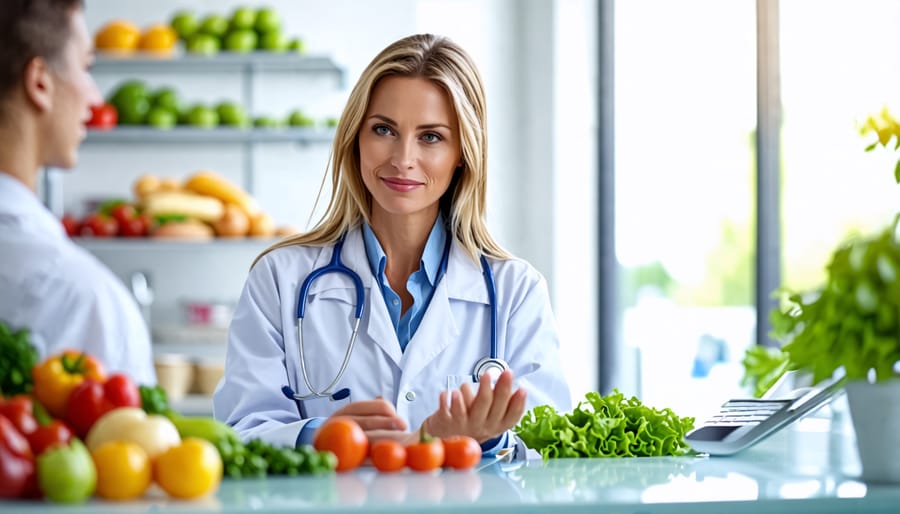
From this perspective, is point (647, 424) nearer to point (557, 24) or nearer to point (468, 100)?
point (468, 100)

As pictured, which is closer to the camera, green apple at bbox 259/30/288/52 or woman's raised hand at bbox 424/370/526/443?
woman's raised hand at bbox 424/370/526/443

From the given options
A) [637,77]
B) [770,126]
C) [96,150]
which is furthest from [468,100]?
[96,150]

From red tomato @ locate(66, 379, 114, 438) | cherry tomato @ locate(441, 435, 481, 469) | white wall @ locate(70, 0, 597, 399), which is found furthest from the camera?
white wall @ locate(70, 0, 597, 399)

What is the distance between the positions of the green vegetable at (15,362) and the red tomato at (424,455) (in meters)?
0.49

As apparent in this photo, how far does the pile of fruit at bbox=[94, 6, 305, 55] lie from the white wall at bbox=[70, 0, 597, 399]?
238 mm

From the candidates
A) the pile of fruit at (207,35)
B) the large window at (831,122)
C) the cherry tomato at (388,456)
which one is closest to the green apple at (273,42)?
the pile of fruit at (207,35)

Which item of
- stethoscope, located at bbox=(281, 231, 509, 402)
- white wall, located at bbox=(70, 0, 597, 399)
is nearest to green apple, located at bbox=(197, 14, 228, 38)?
white wall, located at bbox=(70, 0, 597, 399)

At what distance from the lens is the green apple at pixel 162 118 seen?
4.87 metres

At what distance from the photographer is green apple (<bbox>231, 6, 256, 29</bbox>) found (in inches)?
195

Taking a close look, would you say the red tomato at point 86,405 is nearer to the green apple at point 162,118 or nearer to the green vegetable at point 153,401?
the green vegetable at point 153,401

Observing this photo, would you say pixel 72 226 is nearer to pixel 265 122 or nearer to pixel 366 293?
pixel 265 122

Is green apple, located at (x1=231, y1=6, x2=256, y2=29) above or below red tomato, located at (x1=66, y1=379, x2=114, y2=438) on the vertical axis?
above

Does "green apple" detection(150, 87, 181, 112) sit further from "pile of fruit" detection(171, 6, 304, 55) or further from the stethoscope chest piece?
the stethoscope chest piece

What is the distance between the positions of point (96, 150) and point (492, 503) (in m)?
4.33
